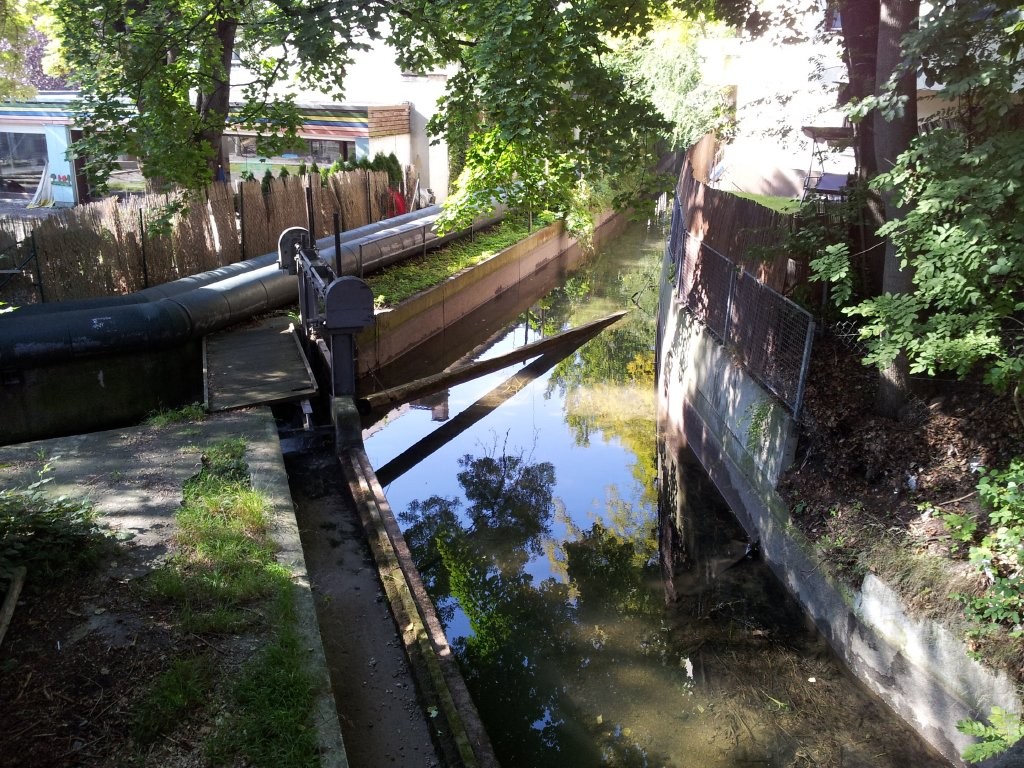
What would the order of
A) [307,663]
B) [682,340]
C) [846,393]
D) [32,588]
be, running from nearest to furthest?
[307,663] → [32,588] → [846,393] → [682,340]

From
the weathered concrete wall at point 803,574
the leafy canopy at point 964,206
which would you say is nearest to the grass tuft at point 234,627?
the weathered concrete wall at point 803,574

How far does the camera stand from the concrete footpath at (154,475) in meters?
5.72

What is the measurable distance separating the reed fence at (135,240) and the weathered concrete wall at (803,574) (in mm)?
5560

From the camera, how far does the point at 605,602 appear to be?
787 centimetres

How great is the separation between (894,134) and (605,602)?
16.8 ft

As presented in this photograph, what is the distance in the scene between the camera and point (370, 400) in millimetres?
10461

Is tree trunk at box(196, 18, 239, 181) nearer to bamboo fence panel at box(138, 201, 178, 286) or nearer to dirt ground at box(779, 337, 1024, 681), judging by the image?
bamboo fence panel at box(138, 201, 178, 286)

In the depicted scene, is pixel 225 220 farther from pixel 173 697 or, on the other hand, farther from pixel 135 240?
Result: pixel 173 697

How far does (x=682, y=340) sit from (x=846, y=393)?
4313 millimetres

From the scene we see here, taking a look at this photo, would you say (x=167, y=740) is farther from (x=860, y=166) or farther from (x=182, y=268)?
(x=182, y=268)

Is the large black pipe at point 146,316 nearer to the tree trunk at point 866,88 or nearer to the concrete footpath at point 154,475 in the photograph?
the concrete footpath at point 154,475

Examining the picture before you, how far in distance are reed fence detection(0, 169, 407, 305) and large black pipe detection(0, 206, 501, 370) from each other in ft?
3.82

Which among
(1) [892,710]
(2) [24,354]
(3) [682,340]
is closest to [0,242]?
(2) [24,354]

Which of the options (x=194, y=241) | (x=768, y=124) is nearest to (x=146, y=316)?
(x=194, y=241)
